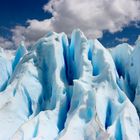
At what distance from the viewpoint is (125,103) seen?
588 inches

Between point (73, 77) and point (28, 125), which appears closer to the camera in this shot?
point (28, 125)

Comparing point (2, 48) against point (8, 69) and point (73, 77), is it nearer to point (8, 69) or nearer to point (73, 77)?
point (8, 69)

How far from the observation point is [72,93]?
54.2 feet

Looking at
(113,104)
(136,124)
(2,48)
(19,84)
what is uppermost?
(2,48)

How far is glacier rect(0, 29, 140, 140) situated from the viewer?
562 inches

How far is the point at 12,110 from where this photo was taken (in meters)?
16.2

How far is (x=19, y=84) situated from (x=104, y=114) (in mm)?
4397

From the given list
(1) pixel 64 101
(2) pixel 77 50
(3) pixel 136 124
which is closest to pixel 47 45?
(2) pixel 77 50

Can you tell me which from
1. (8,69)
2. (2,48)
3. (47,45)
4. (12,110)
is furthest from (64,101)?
(2,48)

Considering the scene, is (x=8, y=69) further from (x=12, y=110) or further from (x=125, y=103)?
(x=125, y=103)

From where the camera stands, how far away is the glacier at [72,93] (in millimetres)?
14281

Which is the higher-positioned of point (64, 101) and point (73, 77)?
point (73, 77)

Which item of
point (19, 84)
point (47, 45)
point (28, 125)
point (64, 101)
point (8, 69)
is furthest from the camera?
point (8, 69)

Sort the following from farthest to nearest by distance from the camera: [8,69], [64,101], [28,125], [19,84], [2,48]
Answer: [2,48], [8,69], [19,84], [64,101], [28,125]
